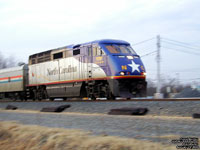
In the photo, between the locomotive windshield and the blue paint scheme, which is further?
the locomotive windshield

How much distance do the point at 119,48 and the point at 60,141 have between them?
38.1 ft

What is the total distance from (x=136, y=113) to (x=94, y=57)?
7.23 metres

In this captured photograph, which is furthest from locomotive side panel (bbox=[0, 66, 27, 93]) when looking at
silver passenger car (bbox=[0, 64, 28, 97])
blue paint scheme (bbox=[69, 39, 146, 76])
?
blue paint scheme (bbox=[69, 39, 146, 76])

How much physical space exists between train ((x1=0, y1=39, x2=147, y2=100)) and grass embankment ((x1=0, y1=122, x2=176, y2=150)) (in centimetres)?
810

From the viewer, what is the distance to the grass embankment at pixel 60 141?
18.4 ft

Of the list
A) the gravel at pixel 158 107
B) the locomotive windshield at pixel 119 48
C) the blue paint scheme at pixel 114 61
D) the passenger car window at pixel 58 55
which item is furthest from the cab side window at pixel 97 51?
the gravel at pixel 158 107

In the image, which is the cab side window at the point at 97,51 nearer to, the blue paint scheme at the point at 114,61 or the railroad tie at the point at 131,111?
the blue paint scheme at the point at 114,61

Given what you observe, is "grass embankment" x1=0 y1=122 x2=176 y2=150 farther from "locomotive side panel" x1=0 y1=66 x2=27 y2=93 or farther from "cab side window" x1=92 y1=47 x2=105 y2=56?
"locomotive side panel" x1=0 y1=66 x2=27 y2=93

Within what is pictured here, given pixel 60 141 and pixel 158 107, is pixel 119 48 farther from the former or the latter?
pixel 60 141

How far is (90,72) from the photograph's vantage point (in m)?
17.6

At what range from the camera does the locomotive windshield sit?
56.4 feet

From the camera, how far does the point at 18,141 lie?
26.0 ft

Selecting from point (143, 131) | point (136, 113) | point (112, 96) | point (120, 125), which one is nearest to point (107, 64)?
point (112, 96)

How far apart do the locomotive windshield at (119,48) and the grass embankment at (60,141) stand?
911cm
